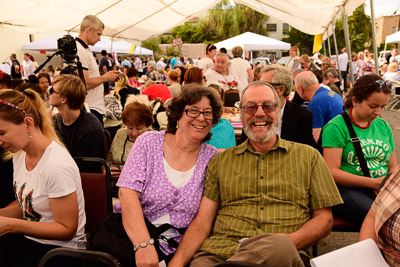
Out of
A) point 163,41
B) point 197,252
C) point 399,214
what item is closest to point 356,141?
point 399,214

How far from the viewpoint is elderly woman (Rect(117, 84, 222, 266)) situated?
2.06 metres

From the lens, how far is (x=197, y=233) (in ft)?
6.82

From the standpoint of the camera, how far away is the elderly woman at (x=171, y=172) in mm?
2064

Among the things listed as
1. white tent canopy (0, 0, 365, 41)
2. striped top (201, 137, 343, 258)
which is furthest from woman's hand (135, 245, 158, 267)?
white tent canopy (0, 0, 365, 41)

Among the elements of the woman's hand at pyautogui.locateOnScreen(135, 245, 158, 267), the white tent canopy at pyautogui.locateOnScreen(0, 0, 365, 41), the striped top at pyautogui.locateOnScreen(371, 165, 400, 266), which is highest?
the white tent canopy at pyautogui.locateOnScreen(0, 0, 365, 41)

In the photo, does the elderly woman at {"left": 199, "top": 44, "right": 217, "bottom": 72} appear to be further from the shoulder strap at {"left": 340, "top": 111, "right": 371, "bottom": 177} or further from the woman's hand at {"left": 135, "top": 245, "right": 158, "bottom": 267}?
the woman's hand at {"left": 135, "top": 245, "right": 158, "bottom": 267}

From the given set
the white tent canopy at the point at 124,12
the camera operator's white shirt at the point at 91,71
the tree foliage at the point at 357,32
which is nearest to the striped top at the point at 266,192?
the camera operator's white shirt at the point at 91,71

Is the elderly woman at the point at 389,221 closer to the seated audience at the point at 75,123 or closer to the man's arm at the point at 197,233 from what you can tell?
the man's arm at the point at 197,233

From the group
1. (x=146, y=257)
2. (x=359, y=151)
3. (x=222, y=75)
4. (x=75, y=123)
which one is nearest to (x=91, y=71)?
(x=75, y=123)

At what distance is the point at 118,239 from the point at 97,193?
18.2 inches

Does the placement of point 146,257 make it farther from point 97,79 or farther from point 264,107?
point 97,79

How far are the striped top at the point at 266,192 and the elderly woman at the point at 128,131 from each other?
4.84ft

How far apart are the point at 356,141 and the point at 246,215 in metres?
1.20

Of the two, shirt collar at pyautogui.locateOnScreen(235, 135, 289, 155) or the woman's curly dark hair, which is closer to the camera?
shirt collar at pyautogui.locateOnScreen(235, 135, 289, 155)
